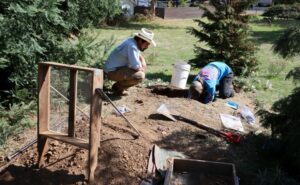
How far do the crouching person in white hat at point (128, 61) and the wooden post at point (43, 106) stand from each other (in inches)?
97.6

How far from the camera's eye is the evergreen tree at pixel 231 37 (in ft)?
32.6

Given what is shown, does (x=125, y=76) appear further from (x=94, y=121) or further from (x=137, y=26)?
(x=137, y=26)

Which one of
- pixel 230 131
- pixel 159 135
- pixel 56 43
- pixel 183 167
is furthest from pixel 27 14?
pixel 230 131

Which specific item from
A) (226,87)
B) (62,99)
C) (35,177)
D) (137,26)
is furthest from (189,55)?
(35,177)

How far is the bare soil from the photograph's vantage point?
456cm

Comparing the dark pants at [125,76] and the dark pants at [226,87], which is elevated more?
the dark pants at [125,76]

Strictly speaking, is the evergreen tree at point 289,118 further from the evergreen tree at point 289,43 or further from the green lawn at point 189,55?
the green lawn at point 189,55

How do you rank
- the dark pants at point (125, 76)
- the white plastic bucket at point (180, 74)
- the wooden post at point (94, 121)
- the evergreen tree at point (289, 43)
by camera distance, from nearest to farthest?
the wooden post at point (94, 121), the evergreen tree at point (289, 43), the dark pants at point (125, 76), the white plastic bucket at point (180, 74)

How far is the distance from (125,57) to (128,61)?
0.29 feet

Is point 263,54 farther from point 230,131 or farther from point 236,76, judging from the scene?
point 230,131

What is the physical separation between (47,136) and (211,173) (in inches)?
78.3

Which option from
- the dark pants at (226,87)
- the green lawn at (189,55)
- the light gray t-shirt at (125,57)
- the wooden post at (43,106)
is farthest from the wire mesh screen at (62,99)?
the dark pants at (226,87)

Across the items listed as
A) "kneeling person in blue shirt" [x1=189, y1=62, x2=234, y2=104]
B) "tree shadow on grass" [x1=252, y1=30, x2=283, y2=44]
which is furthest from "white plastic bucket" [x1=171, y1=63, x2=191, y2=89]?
"tree shadow on grass" [x1=252, y1=30, x2=283, y2=44]

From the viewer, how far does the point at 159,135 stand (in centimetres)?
554
